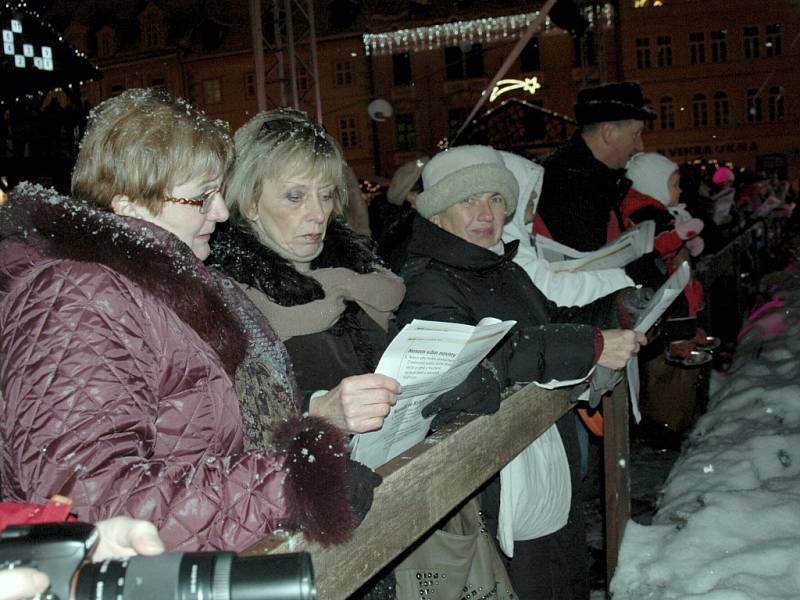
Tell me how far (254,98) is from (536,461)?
125 ft

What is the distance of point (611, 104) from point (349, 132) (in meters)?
34.4

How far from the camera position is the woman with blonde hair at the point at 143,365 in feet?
3.99

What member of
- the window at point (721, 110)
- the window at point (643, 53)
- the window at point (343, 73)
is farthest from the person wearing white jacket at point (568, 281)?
the window at point (643, 53)

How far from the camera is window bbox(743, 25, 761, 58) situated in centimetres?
3488

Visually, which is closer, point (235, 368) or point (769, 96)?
point (235, 368)

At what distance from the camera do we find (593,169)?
13.9 feet

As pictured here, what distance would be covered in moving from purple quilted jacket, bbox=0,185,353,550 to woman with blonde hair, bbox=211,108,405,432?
590mm

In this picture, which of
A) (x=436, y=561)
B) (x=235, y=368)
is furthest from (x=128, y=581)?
(x=436, y=561)

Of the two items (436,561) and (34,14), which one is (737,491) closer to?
(436,561)

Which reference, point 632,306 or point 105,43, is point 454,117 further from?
point 632,306

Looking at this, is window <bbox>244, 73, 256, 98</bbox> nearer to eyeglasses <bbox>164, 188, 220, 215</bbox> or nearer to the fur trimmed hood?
eyeglasses <bbox>164, 188, 220, 215</bbox>

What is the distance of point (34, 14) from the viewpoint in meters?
11.3

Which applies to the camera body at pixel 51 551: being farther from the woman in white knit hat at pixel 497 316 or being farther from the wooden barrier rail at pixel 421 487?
the woman in white knit hat at pixel 497 316

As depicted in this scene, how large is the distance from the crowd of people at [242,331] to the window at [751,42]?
122ft
